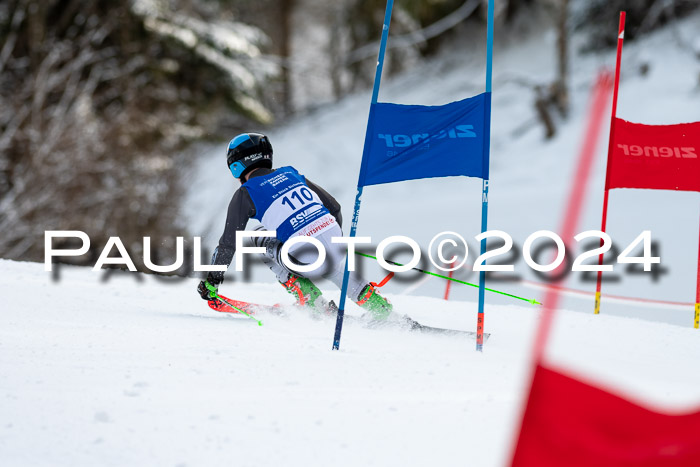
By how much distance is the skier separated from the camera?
4.84 metres

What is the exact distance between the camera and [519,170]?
16.3m

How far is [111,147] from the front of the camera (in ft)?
48.8

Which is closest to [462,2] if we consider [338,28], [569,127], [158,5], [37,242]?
[338,28]

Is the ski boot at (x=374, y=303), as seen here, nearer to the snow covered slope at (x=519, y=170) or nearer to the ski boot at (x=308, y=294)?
the ski boot at (x=308, y=294)

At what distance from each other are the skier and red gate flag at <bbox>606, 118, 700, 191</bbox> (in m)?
2.46

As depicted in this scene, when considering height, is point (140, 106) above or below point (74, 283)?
above

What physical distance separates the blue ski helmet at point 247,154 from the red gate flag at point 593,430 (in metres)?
3.91

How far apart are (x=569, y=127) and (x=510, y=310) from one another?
1146cm

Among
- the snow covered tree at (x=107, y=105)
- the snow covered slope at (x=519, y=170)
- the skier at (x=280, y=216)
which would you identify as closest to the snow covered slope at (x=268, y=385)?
the skier at (x=280, y=216)

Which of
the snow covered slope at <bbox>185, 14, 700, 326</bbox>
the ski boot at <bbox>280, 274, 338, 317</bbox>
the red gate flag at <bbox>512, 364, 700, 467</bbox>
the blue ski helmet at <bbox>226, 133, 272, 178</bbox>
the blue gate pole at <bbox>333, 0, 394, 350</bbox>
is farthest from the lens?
the snow covered slope at <bbox>185, 14, 700, 326</bbox>

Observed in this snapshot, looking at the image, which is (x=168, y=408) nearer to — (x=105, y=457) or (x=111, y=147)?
(x=105, y=457)

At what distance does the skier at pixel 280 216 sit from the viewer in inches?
191

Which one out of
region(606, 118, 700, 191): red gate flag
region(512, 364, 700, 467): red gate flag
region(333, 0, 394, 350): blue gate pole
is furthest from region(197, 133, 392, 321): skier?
region(512, 364, 700, 467): red gate flag

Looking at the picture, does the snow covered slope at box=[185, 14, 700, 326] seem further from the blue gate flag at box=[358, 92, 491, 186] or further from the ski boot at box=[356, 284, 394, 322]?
the ski boot at box=[356, 284, 394, 322]
